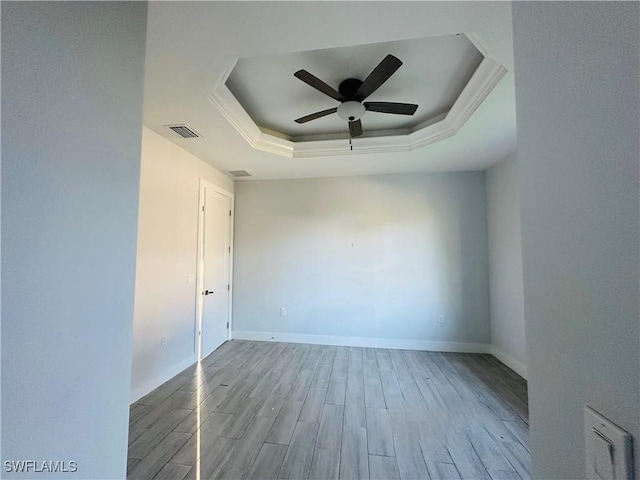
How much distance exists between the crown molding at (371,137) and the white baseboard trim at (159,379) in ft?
8.72

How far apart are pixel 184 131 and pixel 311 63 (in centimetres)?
146

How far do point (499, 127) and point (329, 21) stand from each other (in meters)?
2.03

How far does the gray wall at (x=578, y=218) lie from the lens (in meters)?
0.39

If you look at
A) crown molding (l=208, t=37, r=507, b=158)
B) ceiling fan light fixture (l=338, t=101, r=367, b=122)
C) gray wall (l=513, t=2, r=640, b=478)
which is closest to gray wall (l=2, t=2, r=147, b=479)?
gray wall (l=513, t=2, r=640, b=478)

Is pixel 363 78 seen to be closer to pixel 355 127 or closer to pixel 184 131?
pixel 355 127

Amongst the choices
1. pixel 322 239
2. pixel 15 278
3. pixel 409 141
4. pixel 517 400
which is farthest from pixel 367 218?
pixel 15 278

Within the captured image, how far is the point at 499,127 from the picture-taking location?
8.41 feet

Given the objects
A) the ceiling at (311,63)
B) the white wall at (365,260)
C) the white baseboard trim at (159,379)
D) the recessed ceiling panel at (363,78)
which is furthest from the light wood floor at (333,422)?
the recessed ceiling panel at (363,78)

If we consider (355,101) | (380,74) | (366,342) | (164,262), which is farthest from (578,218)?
(366,342)

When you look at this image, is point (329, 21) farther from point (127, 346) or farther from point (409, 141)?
point (409, 141)

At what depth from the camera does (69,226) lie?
0.68m

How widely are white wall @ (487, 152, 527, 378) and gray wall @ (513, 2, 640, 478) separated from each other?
118 inches

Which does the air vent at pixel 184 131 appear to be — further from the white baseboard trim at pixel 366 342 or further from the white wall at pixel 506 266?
the white wall at pixel 506 266

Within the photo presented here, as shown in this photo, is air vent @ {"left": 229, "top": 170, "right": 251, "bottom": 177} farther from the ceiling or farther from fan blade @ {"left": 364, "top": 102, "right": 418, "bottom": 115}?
fan blade @ {"left": 364, "top": 102, "right": 418, "bottom": 115}
